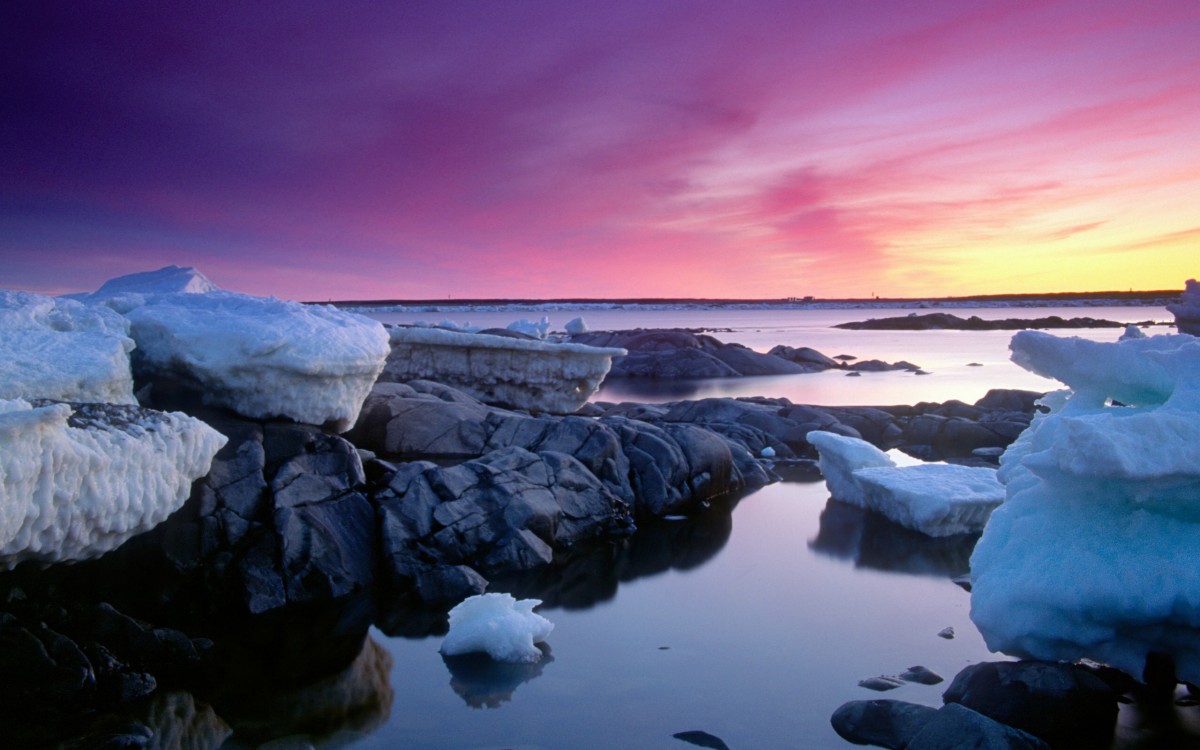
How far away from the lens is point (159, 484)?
18.0 ft

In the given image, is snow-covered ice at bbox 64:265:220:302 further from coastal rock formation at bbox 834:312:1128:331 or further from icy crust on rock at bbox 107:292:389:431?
coastal rock formation at bbox 834:312:1128:331

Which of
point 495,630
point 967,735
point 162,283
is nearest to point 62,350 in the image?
point 162,283

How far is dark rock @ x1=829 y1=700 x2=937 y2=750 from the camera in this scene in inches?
173

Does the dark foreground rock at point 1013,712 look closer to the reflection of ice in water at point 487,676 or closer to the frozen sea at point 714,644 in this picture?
the frozen sea at point 714,644

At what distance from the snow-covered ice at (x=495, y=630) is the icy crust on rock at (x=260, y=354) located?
280cm

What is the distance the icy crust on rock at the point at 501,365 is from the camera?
558 inches

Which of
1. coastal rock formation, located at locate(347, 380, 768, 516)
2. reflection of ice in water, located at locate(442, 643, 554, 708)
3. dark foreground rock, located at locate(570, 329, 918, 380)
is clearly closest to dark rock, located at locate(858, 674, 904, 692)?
reflection of ice in water, located at locate(442, 643, 554, 708)

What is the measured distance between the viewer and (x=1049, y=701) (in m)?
4.50

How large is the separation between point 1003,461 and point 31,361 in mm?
7243

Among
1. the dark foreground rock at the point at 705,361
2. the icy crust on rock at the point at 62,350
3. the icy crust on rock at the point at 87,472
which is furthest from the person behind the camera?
the dark foreground rock at the point at 705,361

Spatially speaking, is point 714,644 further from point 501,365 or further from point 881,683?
point 501,365

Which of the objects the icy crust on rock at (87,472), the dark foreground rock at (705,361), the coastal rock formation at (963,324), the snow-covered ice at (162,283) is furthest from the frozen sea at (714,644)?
the coastal rock formation at (963,324)

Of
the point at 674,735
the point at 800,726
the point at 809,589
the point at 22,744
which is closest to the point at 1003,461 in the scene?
the point at 809,589

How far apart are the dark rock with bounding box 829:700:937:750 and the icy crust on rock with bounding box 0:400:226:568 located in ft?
14.7
